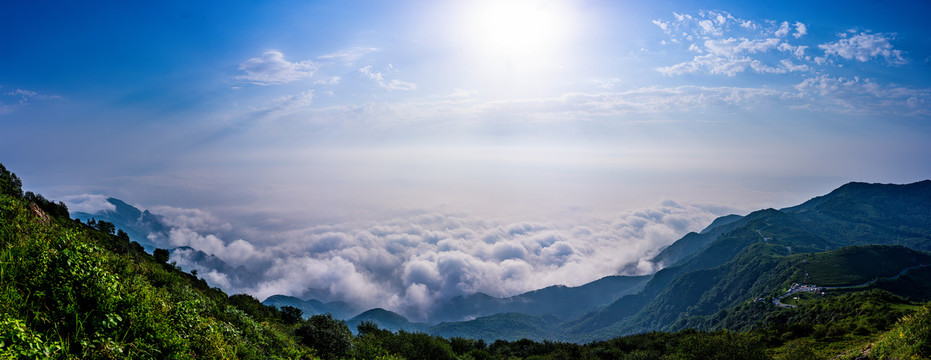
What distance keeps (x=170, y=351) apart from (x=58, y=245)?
5420 mm

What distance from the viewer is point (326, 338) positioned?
30438mm

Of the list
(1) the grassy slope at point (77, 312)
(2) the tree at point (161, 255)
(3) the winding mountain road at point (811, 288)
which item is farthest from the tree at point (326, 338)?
(3) the winding mountain road at point (811, 288)

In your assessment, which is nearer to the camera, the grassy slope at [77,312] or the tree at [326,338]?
the grassy slope at [77,312]

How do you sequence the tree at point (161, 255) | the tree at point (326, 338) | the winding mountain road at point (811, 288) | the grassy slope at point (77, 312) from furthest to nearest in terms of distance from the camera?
the winding mountain road at point (811, 288) → the tree at point (161, 255) → the tree at point (326, 338) → the grassy slope at point (77, 312)

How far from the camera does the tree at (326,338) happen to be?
95.2 ft

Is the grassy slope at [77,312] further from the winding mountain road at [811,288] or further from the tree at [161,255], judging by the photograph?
the winding mountain road at [811,288]

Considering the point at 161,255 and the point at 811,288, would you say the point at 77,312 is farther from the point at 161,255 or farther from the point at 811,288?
the point at 811,288

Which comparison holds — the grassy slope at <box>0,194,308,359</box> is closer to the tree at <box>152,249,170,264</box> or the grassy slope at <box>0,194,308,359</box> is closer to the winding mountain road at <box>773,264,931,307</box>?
the tree at <box>152,249,170,264</box>

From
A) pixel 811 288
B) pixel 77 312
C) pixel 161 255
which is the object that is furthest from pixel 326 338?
pixel 811 288

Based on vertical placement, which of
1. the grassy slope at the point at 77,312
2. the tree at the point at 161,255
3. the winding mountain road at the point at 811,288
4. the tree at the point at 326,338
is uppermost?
the tree at the point at 161,255

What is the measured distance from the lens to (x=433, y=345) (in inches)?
1641

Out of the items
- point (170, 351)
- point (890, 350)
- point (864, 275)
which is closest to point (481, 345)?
point (890, 350)

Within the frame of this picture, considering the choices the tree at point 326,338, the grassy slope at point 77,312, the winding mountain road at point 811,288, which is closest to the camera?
the grassy slope at point 77,312

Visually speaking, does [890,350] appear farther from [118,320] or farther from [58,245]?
[58,245]
